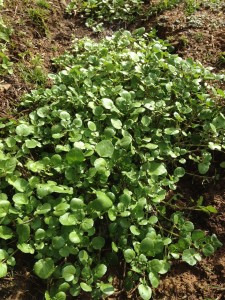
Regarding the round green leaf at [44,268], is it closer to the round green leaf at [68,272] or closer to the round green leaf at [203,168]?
the round green leaf at [68,272]

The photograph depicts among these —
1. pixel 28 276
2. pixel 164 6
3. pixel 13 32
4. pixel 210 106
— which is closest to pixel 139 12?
pixel 164 6

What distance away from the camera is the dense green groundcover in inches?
73.8

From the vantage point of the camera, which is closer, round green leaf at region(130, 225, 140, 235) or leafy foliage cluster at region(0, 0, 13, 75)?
round green leaf at region(130, 225, 140, 235)

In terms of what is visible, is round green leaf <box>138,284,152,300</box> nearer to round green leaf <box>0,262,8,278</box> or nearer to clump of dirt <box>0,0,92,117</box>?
round green leaf <box>0,262,8,278</box>

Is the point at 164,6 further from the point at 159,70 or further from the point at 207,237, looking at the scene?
the point at 207,237

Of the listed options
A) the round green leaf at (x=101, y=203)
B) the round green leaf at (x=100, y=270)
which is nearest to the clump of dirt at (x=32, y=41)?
the round green leaf at (x=101, y=203)

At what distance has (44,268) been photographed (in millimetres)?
1811

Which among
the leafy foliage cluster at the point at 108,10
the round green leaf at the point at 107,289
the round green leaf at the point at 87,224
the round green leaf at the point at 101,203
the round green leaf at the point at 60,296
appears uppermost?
the leafy foliage cluster at the point at 108,10

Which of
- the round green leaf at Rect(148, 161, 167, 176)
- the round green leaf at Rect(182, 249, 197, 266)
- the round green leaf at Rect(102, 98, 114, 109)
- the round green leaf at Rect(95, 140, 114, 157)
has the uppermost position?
the round green leaf at Rect(102, 98, 114, 109)

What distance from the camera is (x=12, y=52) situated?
10.0 feet

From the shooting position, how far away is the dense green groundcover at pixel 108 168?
187 centimetres

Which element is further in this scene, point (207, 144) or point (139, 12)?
→ point (139, 12)

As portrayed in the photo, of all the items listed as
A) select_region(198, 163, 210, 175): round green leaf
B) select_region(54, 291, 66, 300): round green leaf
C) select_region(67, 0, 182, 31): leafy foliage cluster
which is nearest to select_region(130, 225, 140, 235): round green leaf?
select_region(54, 291, 66, 300): round green leaf

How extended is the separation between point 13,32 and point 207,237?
2464 mm
